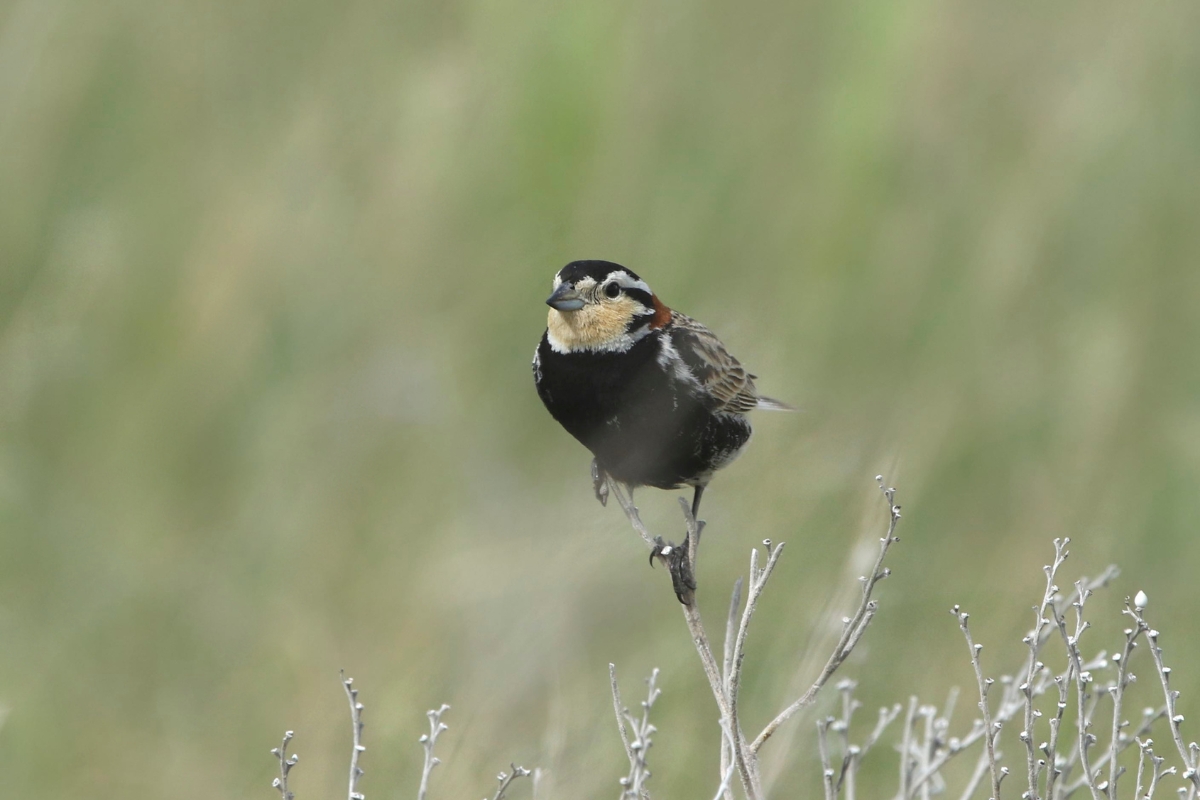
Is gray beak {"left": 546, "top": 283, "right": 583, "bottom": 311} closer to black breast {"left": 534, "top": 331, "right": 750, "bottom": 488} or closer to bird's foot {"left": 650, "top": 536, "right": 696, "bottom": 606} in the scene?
black breast {"left": 534, "top": 331, "right": 750, "bottom": 488}

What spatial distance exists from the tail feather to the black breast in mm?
434

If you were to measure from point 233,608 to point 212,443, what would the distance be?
595 millimetres

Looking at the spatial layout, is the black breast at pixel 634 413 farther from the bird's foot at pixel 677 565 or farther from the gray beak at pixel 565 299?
the bird's foot at pixel 677 565

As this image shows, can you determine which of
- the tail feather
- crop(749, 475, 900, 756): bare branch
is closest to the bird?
the tail feather

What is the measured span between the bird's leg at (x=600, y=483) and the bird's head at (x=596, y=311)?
324 mm

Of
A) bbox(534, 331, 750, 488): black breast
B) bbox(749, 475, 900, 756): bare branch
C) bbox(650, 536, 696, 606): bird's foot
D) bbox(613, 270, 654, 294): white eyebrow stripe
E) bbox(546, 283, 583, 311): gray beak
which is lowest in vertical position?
bbox(749, 475, 900, 756): bare branch

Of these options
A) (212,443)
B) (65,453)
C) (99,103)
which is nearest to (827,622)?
(212,443)

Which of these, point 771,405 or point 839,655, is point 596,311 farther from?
point 839,655

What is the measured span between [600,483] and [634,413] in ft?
1.17

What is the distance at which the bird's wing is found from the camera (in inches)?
147

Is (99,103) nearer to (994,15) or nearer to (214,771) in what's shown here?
(214,771)

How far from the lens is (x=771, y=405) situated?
13.7ft

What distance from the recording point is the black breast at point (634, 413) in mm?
3461

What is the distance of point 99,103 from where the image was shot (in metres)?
4.74
